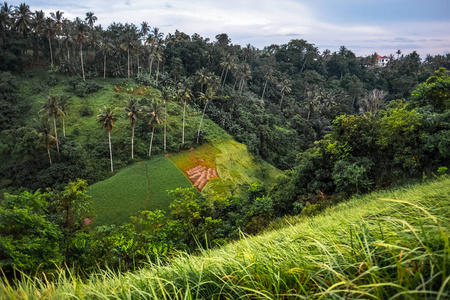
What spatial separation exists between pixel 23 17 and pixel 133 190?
34.9m

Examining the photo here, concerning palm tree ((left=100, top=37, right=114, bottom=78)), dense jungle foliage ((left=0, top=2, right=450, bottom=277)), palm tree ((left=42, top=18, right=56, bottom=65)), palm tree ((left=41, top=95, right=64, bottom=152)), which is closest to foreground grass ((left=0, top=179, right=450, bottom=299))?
dense jungle foliage ((left=0, top=2, right=450, bottom=277))

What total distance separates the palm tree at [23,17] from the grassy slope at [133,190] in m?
31.2

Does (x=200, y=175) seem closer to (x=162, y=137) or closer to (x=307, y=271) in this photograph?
(x=162, y=137)

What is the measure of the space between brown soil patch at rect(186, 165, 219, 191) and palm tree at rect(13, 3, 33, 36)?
35656 millimetres

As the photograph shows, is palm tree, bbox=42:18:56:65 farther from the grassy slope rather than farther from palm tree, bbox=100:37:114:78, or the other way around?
the grassy slope

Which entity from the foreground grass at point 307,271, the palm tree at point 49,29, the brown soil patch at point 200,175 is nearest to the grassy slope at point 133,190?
the brown soil patch at point 200,175

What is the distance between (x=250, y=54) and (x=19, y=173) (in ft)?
196

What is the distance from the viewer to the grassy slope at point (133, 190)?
1998 centimetres

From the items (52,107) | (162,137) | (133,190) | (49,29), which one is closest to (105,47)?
(49,29)

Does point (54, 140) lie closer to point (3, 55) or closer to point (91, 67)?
point (3, 55)

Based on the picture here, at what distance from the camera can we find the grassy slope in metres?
20.0

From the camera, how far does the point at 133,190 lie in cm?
2259

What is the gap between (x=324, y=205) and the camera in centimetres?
1103

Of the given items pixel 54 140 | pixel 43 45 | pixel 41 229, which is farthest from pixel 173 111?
pixel 43 45
